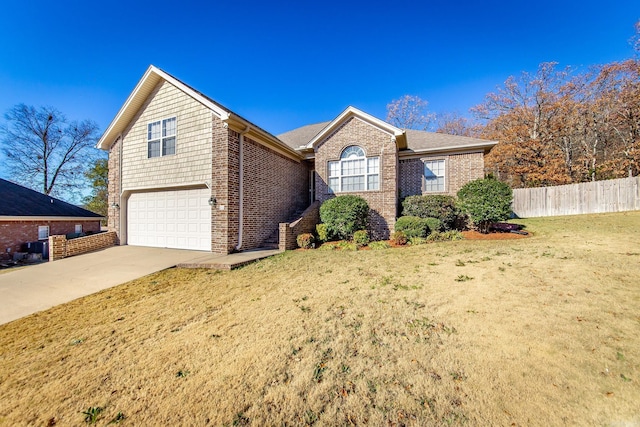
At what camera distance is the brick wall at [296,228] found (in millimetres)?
9156

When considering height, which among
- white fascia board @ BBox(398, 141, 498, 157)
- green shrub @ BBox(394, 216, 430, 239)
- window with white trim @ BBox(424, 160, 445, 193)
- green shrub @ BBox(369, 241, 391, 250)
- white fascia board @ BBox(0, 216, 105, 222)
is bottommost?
green shrub @ BBox(369, 241, 391, 250)

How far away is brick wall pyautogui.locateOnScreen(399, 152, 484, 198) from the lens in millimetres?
11812

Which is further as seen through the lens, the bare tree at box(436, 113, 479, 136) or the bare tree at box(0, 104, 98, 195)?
the bare tree at box(436, 113, 479, 136)

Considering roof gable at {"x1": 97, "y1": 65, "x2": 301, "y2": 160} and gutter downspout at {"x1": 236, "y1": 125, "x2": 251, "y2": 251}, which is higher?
roof gable at {"x1": 97, "y1": 65, "x2": 301, "y2": 160}

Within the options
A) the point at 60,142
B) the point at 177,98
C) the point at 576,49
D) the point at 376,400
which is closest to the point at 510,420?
the point at 376,400

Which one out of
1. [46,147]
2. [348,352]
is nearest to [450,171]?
[348,352]

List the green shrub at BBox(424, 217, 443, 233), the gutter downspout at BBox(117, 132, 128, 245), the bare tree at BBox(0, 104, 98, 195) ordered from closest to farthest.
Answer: the green shrub at BBox(424, 217, 443, 233) < the gutter downspout at BBox(117, 132, 128, 245) < the bare tree at BBox(0, 104, 98, 195)

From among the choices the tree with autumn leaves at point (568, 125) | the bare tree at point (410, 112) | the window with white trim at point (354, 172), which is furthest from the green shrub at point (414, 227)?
the bare tree at point (410, 112)

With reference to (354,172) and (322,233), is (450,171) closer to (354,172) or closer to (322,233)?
(354,172)

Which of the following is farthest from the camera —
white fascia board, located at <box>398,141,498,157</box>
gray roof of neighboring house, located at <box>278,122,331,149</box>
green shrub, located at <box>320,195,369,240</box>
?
gray roof of neighboring house, located at <box>278,122,331,149</box>

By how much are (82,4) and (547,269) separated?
16352 millimetres

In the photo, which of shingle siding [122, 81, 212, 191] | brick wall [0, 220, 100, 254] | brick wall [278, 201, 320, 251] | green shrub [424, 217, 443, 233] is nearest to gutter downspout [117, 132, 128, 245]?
shingle siding [122, 81, 212, 191]

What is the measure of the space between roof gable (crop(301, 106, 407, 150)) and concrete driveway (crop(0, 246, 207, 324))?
288 inches

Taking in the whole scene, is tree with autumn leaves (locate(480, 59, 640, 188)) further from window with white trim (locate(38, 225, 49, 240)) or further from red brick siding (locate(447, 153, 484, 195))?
window with white trim (locate(38, 225, 49, 240))
